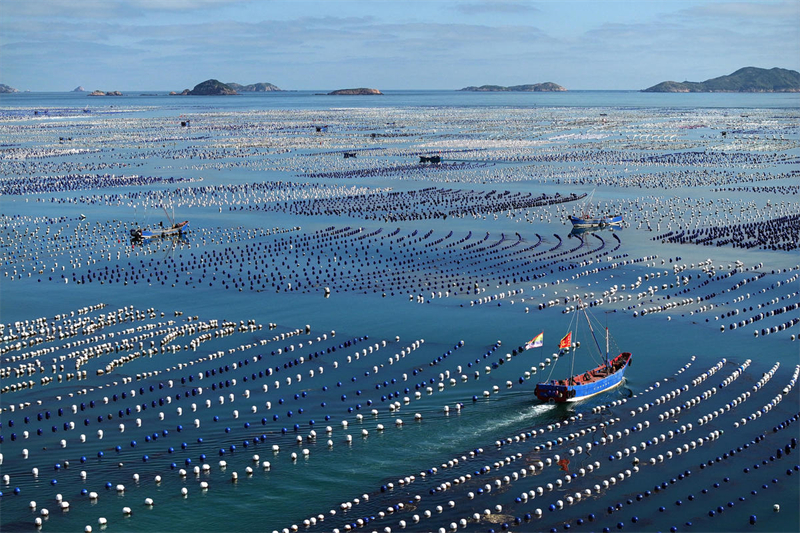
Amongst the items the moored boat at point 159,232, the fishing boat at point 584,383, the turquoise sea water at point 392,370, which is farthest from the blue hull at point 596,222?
the fishing boat at point 584,383

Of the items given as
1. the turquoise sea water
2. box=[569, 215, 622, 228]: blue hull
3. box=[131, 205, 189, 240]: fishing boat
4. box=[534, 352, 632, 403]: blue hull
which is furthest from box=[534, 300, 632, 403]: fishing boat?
box=[131, 205, 189, 240]: fishing boat

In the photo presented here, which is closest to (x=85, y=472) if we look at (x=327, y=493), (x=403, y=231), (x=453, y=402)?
(x=327, y=493)

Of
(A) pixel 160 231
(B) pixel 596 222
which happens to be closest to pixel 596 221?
(B) pixel 596 222

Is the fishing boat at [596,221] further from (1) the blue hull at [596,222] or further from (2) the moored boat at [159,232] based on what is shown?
(2) the moored boat at [159,232]

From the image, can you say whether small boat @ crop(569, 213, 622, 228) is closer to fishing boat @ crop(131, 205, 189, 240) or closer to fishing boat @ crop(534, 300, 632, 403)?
fishing boat @ crop(131, 205, 189, 240)

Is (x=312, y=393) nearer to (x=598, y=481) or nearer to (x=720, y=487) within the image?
(x=598, y=481)

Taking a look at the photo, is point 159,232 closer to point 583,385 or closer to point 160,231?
point 160,231

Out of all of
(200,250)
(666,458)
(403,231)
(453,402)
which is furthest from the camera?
(403,231)
